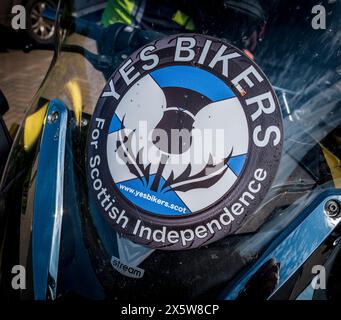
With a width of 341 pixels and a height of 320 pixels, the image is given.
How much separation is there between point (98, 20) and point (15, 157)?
586mm

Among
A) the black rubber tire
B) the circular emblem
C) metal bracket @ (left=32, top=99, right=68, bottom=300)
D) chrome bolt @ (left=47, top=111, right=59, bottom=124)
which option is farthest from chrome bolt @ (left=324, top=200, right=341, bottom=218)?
the black rubber tire

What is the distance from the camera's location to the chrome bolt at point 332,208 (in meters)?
1.37

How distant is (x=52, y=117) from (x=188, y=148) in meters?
0.55

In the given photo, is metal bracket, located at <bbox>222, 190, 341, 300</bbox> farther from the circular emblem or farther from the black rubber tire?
the black rubber tire

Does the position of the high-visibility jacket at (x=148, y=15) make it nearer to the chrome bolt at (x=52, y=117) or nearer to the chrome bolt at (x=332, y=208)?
the chrome bolt at (x=52, y=117)

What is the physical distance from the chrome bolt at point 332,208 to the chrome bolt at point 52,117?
2.92 feet

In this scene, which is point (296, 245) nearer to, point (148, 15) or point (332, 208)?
point (332, 208)

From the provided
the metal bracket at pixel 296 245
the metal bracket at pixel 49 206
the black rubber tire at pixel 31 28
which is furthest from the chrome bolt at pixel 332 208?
the black rubber tire at pixel 31 28

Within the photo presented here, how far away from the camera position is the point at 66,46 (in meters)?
1.96

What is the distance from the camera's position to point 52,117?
1709 mm
